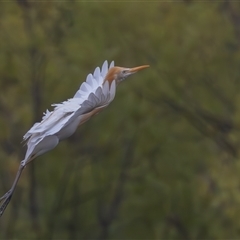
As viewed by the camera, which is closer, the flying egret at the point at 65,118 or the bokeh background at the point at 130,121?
the flying egret at the point at 65,118

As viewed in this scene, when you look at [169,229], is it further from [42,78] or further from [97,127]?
[42,78]

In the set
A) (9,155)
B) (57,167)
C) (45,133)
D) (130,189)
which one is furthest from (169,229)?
(45,133)

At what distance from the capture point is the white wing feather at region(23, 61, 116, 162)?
566cm

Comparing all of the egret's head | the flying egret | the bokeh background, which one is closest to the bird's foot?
the flying egret

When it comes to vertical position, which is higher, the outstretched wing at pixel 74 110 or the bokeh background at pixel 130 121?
the outstretched wing at pixel 74 110

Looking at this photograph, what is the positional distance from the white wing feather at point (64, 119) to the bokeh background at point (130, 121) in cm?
796

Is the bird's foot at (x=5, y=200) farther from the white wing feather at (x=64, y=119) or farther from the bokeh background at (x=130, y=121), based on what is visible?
the bokeh background at (x=130, y=121)

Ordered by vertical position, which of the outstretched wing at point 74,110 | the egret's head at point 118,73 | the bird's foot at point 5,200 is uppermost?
the outstretched wing at point 74,110

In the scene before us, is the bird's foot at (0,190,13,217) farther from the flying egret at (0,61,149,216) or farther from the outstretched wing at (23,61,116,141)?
the outstretched wing at (23,61,116,141)

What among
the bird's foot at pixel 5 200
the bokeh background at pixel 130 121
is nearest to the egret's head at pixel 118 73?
the bird's foot at pixel 5 200

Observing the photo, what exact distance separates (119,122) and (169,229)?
3029 mm

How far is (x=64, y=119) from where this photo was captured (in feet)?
18.8

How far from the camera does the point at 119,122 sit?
55.5 feet

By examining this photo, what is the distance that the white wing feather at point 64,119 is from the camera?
5.66 meters
